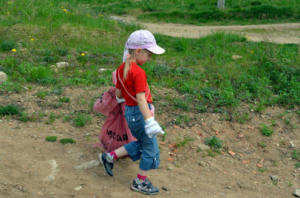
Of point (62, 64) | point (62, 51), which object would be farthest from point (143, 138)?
point (62, 51)

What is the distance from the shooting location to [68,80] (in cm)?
598

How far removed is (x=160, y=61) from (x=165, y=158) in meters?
3.12

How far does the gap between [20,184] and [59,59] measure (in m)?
3.80

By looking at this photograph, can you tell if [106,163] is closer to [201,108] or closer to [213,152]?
[213,152]

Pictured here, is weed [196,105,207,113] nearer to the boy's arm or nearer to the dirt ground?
the dirt ground

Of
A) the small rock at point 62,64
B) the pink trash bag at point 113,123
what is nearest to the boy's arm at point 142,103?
the pink trash bag at point 113,123

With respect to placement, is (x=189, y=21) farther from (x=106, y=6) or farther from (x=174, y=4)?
(x=106, y=6)

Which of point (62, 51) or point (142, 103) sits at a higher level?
point (142, 103)

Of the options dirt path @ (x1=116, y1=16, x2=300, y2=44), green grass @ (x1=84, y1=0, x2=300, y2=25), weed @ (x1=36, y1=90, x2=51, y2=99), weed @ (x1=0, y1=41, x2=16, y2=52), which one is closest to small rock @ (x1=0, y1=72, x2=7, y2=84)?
weed @ (x1=36, y1=90, x2=51, y2=99)

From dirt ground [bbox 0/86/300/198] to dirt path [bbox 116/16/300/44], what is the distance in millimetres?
5778

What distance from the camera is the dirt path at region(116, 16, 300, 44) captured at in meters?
11.1

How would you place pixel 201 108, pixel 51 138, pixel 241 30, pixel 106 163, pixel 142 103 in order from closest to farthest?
pixel 142 103, pixel 106 163, pixel 51 138, pixel 201 108, pixel 241 30

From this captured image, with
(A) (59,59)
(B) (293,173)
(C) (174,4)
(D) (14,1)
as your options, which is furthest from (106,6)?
(B) (293,173)

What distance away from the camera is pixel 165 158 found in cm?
454
